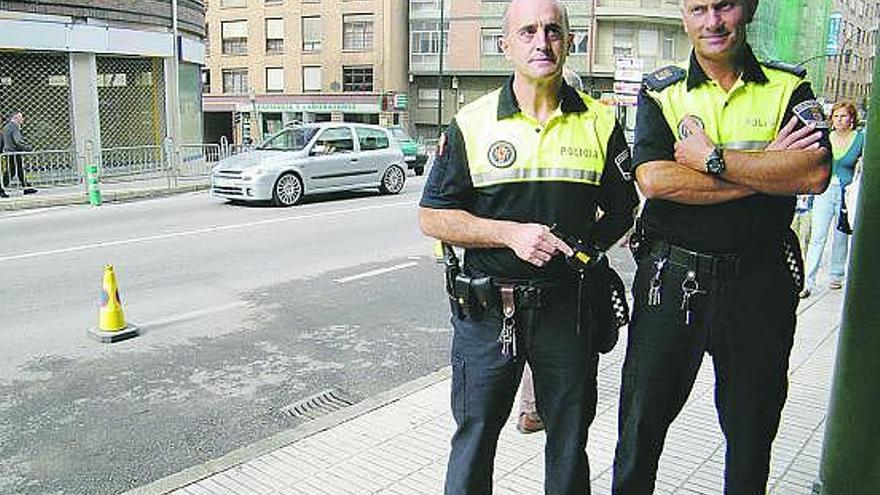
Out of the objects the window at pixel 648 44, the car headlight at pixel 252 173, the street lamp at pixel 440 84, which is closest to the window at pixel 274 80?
the street lamp at pixel 440 84

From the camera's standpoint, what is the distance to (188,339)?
621cm

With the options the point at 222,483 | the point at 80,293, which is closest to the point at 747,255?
the point at 222,483

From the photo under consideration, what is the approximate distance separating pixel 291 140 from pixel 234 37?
3838cm

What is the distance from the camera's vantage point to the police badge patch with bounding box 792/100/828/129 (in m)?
2.55

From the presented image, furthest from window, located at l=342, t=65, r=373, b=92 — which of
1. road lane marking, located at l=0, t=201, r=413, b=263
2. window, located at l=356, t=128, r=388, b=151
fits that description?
road lane marking, located at l=0, t=201, r=413, b=263

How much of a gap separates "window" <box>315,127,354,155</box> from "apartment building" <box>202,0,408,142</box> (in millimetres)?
31460

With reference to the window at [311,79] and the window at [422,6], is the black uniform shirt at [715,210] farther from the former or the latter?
the window at [311,79]

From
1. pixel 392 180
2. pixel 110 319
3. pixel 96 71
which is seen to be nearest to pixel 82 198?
pixel 96 71

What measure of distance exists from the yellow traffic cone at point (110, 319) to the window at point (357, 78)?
4270cm

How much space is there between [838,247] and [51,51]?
56.7ft

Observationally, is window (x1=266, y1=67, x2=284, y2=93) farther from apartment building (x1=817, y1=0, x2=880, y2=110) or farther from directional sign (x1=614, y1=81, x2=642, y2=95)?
directional sign (x1=614, y1=81, x2=642, y2=95)

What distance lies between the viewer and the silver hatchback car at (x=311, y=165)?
47.1ft

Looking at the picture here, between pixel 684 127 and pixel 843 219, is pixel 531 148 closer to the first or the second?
pixel 684 127

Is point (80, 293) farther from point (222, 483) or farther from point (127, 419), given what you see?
point (222, 483)
